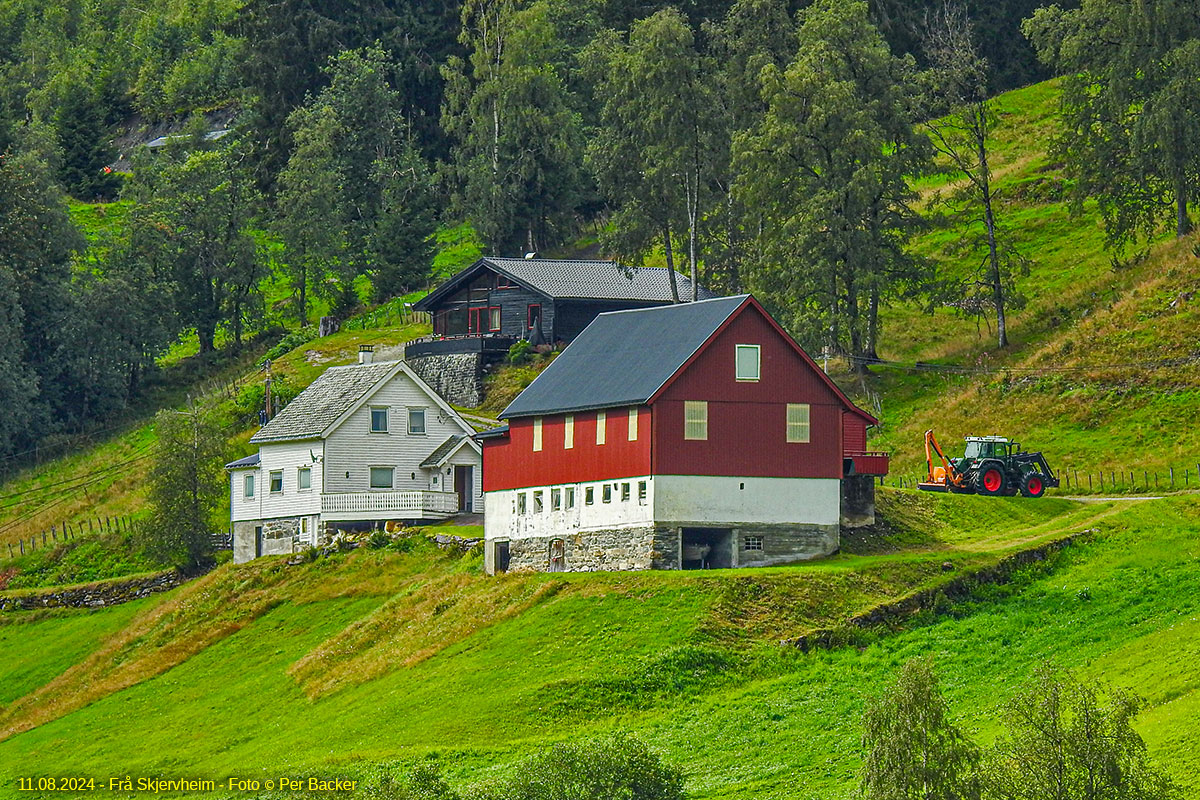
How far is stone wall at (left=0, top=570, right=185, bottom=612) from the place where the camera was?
278 ft

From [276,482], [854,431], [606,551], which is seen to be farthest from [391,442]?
[854,431]

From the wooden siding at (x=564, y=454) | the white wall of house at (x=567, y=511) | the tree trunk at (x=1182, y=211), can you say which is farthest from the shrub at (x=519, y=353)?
the tree trunk at (x=1182, y=211)

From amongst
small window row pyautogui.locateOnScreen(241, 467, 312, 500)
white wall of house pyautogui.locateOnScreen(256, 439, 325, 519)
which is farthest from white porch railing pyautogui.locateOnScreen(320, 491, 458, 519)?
small window row pyautogui.locateOnScreen(241, 467, 312, 500)

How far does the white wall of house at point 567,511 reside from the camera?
66875 mm

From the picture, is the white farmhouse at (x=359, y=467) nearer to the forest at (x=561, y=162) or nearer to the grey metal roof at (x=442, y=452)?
the grey metal roof at (x=442, y=452)

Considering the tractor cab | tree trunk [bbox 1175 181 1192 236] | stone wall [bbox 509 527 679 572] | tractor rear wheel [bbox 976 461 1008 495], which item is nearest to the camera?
stone wall [bbox 509 527 679 572]

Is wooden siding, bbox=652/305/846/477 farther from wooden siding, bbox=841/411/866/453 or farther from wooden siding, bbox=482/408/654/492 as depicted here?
wooden siding, bbox=841/411/866/453

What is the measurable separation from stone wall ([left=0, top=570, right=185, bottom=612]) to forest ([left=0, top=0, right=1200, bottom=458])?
2983 cm

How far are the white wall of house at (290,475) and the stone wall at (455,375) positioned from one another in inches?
718

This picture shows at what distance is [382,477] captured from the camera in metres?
84.5

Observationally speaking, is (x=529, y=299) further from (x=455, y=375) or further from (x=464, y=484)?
(x=464, y=484)

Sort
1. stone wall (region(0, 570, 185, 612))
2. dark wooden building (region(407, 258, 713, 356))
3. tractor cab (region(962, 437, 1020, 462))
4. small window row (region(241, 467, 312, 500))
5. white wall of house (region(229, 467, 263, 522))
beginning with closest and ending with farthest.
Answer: tractor cab (region(962, 437, 1020, 462)), small window row (region(241, 467, 312, 500)), stone wall (region(0, 570, 185, 612)), white wall of house (region(229, 467, 263, 522)), dark wooden building (region(407, 258, 713, 356))

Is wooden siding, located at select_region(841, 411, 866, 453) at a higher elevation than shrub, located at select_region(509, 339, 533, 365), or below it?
below

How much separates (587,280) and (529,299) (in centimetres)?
352
